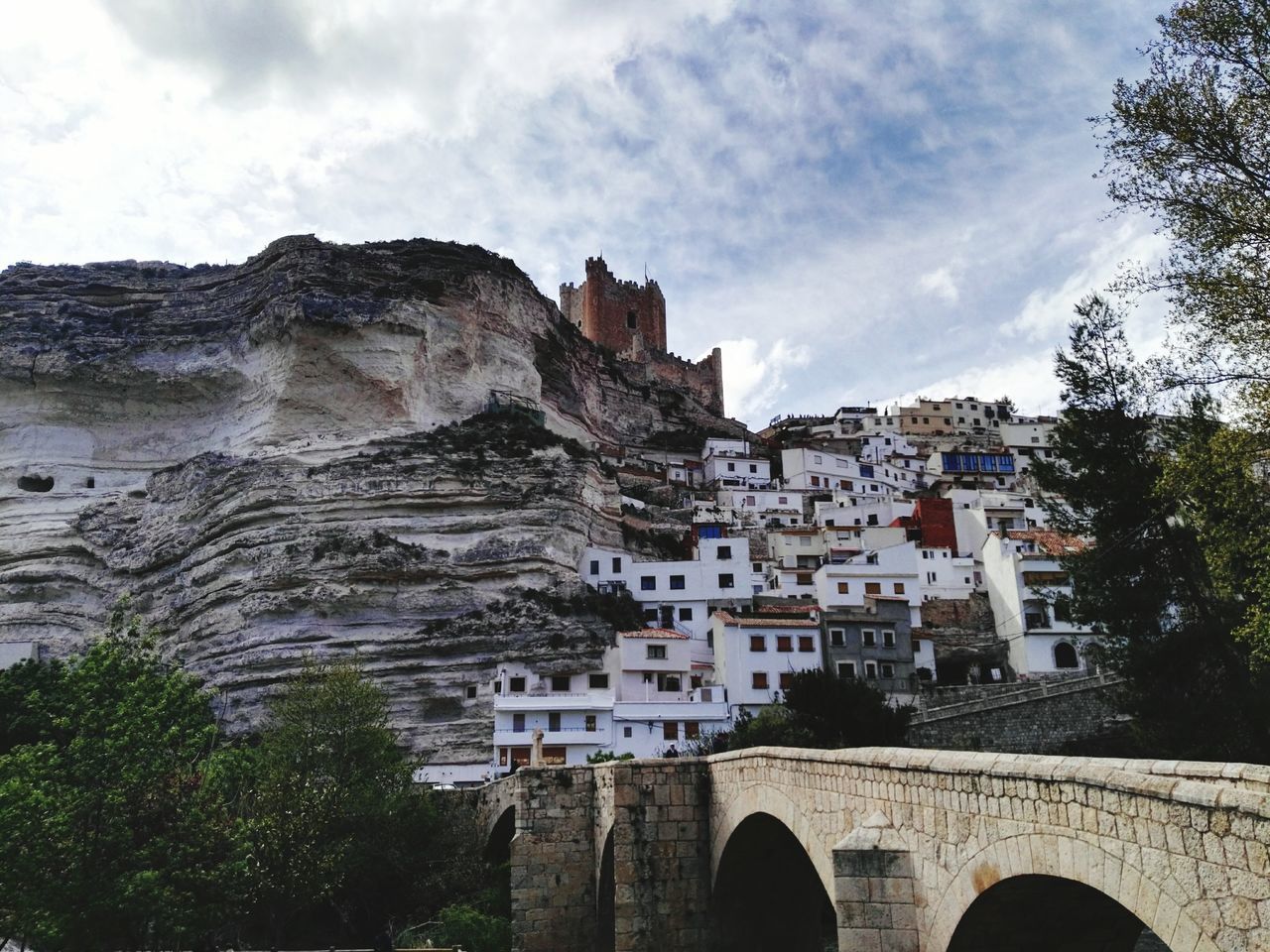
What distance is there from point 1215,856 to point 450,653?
120 ft

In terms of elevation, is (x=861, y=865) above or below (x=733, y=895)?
above

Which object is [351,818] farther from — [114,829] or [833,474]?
[833,474]

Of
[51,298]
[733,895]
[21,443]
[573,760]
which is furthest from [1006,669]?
[51,298]

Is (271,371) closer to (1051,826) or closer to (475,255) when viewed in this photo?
(475,255)

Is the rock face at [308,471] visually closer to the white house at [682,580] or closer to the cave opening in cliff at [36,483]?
the cave opening in cliff at [36,483]

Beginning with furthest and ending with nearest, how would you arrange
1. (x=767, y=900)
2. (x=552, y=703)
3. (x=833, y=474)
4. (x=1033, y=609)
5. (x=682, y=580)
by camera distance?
(x=833, y=474) → (x=682, y=580) → (x=1033, y=609) → (x=552, y=703) → (x=767, y=900)

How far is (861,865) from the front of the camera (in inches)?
356

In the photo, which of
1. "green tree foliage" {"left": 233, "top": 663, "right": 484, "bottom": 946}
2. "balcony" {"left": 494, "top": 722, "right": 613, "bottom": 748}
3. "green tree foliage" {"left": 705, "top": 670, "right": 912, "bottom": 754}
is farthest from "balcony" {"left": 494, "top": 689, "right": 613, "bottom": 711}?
"green tree foliage" {"left": 705, "top": 670, "right": 912, "bottom": 754}

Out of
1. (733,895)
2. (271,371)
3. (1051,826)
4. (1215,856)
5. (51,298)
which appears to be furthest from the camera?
(51,298)

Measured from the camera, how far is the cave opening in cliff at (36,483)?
54062mm

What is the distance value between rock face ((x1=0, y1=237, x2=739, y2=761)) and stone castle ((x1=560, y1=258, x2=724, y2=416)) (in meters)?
23.3

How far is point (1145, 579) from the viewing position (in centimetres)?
2130

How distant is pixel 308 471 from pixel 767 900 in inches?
1430

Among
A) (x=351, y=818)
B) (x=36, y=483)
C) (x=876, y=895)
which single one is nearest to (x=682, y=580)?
(x=351, y=818)
